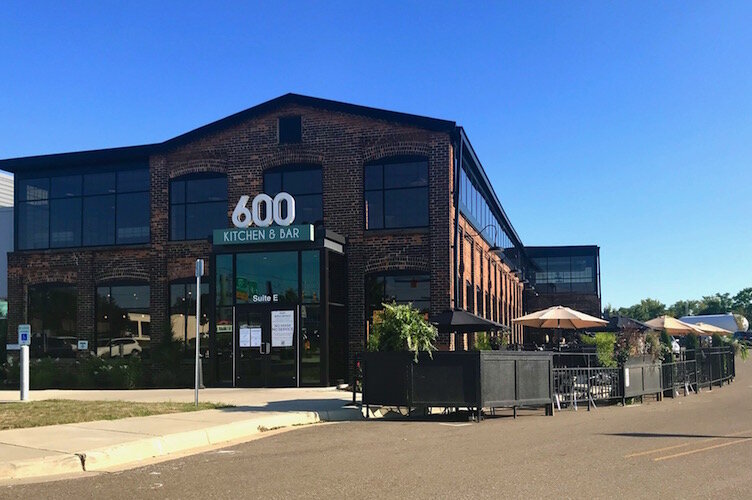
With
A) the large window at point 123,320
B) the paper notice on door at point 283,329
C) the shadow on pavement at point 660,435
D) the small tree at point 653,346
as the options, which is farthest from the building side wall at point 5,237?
the shadow on pavement at point 660,435

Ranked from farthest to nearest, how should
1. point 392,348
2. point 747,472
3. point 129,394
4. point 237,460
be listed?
1. point 129,394
2. point 392,348
3. point 237,460
4. point 747,472

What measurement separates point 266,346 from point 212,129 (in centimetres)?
806

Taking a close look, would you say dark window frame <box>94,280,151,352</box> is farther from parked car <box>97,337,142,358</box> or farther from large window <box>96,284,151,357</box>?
parked car <box>97,337,142,358</box>

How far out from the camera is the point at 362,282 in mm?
21859

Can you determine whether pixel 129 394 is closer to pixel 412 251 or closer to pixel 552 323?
pixel 412 251

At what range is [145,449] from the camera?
945cm

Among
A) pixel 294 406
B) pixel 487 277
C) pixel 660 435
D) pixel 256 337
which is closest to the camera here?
pixel 660 435

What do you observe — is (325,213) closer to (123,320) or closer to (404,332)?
(123,320)

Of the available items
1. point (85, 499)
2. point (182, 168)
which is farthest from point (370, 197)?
point (85, 499)

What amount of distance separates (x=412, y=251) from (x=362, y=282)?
72.0 inches

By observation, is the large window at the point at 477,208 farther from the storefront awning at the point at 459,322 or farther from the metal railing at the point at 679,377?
the metal railing at the point at 679,377

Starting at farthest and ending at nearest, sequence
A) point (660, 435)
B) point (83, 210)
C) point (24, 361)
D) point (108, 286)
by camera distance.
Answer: point (83, 210)
point (108, 286)
point (24, 361)
point (660, 435)

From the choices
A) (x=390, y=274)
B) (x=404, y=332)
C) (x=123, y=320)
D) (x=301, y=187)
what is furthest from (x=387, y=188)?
(x=123, y=320)

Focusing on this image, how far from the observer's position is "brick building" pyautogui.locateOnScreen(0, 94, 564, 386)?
2066 centimetres
